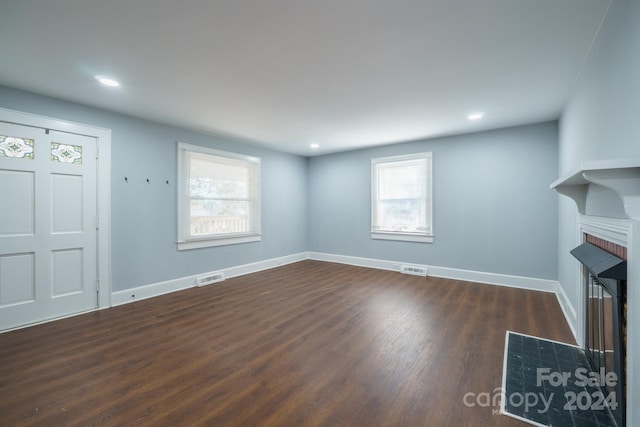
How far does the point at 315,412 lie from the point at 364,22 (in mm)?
2713

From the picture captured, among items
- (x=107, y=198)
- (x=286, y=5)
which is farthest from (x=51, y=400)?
(x=286, y=5)

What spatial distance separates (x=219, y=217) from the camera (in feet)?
16.7

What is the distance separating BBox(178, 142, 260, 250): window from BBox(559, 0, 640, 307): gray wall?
4.79 meters

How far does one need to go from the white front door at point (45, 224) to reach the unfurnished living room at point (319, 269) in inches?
0.8

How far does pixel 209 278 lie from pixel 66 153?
265 centimetres

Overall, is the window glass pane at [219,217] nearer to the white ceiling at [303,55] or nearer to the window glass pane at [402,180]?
the white ceiling at [303,55]

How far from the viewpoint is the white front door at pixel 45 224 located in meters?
2.99

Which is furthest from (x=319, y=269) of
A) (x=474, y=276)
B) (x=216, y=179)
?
(x=474, y=276)

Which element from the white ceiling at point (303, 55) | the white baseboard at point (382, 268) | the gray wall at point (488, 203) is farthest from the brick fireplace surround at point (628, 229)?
the gray wall at point (488, 203)

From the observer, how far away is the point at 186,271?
4.54m

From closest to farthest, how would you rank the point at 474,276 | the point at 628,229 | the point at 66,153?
the point at 628,229
the point at 66,153
the point at 474,276

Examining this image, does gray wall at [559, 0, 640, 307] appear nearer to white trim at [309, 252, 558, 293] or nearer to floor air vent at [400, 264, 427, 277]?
white trim at [309, 252, 558, 293]

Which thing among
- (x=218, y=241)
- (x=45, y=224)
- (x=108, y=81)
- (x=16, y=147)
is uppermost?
(x=108, y=81)

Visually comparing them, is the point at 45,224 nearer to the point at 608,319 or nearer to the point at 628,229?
the point at 628,229
